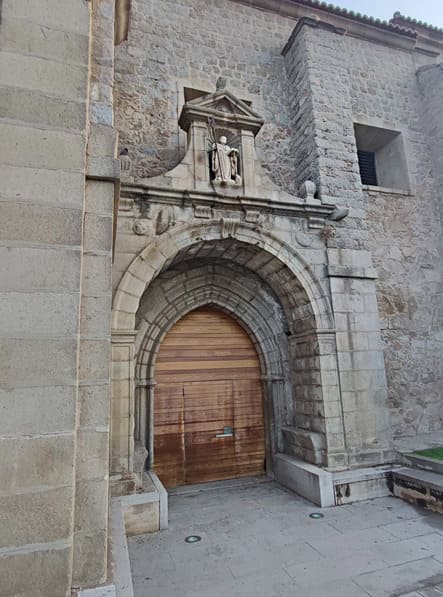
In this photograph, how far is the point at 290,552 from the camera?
2953mm

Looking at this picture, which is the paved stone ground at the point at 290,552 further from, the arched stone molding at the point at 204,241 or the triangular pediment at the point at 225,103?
the triangular pediment at the point at 225,103

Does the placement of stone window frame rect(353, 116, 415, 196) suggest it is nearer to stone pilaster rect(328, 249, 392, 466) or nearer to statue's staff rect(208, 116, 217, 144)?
stone pilaster rect(328, 249, 392, 466)

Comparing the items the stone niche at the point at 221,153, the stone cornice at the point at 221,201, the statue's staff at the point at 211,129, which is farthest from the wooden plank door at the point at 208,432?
the statue's staff at the point at 211,129

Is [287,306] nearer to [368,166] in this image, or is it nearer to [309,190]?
[309,190]

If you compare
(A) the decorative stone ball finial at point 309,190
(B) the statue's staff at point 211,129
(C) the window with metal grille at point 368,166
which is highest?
(C) the window with metal grille at point 368,166

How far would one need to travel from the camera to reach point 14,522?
162 cm

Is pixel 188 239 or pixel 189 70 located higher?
pixel 189 70

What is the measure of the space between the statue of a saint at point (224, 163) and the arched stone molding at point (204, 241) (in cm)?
59

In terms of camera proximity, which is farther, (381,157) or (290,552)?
(381,157)

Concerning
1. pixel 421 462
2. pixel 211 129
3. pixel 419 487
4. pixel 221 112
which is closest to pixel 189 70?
pixel 221 112

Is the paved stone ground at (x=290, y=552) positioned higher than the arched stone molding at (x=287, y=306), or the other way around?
the arched stone molding at (x=287, y=306)

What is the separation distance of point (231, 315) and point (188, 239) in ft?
5.29

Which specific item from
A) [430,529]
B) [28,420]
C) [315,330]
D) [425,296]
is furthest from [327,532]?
[425,296]

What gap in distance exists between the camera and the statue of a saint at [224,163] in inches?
173
